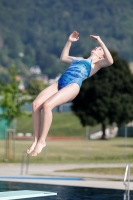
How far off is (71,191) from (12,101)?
579 inches


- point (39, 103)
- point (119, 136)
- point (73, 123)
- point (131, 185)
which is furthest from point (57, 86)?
point (73, 123)

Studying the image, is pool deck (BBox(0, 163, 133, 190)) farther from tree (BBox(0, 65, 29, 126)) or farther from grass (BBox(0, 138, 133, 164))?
grass (BBox(0, 138, 133, 164))

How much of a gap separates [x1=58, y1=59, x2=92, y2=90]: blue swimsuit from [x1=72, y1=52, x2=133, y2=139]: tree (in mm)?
63419

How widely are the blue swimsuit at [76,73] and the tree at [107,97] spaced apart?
6342 cm

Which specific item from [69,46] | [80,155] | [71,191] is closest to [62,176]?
[71,191]

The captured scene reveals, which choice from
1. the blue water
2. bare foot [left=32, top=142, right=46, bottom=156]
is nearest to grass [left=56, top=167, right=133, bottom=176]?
the blue water

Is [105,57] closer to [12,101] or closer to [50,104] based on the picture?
[50,104]

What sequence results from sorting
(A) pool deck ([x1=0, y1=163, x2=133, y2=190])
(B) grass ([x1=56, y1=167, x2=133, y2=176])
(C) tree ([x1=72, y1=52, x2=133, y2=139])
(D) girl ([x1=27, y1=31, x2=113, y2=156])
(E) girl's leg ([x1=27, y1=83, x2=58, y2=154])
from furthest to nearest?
(C) tree ([x1=72, y1=52, x2=133, y2=139])
(B) grass ([x1=56, y1=167, x2=133, y2=176])
(A) pool deck ([x1=0, y1=163, x2=133, y2=190])
(E) girl's leg ([x1=27, y1=83, x2=58, y2=154])
(D) girl ([x1=27, y1=31, x2=113, y2=156])

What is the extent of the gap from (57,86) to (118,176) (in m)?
14.0

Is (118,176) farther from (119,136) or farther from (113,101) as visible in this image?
(119,136)

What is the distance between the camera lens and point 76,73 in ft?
44.5

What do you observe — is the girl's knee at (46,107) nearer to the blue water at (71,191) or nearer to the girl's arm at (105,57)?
the girl's arm at (105,57)

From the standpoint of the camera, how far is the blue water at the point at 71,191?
18562mm

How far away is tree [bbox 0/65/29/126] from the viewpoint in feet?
113
